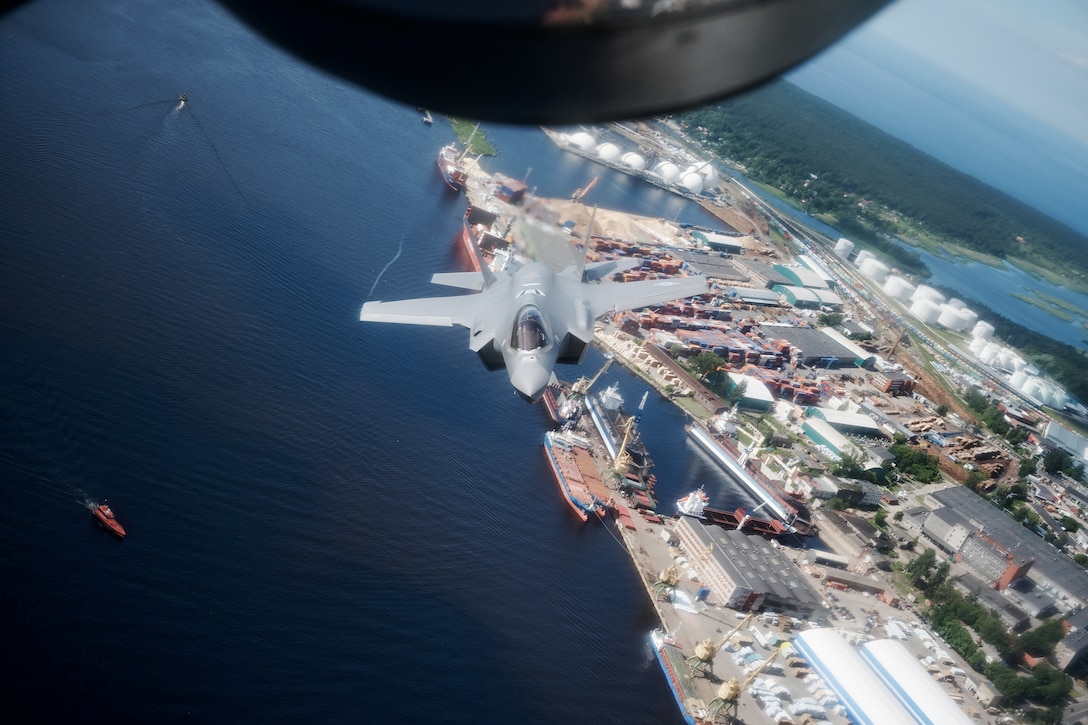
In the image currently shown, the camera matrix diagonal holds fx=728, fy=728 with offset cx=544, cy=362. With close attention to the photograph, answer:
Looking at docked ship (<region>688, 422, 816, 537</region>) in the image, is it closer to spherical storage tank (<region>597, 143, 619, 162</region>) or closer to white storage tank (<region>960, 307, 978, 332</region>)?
spherical storage tank (<region>597, 143, 619, 162</region>)

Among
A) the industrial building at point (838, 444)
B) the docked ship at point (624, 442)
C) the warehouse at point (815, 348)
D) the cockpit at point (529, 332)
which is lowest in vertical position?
the docked ship at point (624, 442)

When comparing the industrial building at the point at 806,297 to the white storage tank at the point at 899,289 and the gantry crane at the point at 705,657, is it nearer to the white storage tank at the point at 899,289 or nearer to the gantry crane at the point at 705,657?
the white storage tank at the point at 899,289

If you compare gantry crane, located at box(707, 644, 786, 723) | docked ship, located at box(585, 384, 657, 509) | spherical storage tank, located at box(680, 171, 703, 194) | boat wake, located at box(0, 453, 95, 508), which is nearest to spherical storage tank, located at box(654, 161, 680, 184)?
spherical storage tank, located at box(680, 171, 703, 194)

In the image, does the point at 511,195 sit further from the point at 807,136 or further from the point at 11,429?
the point at 807,136

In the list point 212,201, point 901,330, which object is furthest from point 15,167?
point 901,330

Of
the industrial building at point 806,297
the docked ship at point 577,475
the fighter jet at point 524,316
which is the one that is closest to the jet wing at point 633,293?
the fighter jet at point 524,316

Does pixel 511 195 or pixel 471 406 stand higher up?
pixel 511 195
